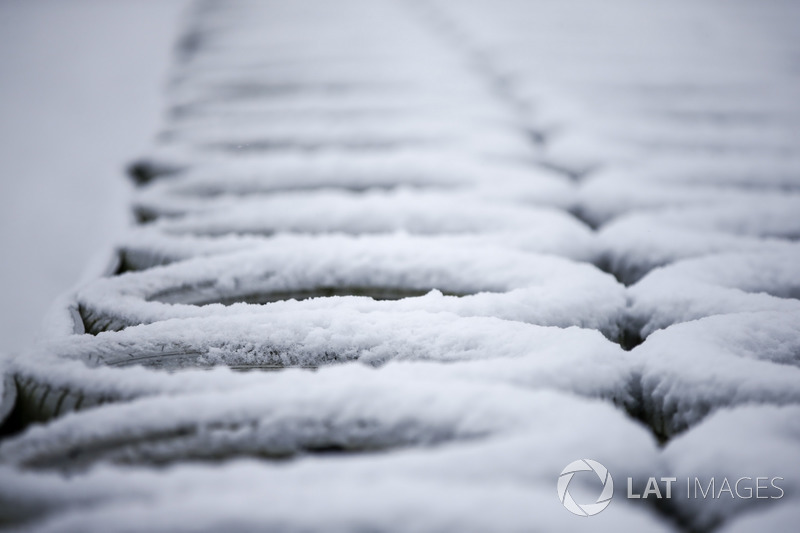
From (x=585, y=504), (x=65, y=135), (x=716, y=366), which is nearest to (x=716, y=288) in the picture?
(x=716, y=366)

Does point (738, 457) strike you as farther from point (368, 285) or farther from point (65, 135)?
point (65, 135)

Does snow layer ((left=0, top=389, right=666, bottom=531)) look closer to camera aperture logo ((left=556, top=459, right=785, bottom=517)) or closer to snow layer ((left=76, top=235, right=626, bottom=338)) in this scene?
camera aperture logo ((left=556, top=459, right=785, bottom=517))

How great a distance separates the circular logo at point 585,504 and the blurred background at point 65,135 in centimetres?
36

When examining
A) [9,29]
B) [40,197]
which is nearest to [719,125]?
[40,197]

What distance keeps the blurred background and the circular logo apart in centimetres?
36

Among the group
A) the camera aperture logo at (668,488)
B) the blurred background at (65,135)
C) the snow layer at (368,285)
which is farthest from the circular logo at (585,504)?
the blurred background at (65,135)

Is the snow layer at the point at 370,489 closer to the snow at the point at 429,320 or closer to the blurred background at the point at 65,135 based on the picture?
the snow at the point at 429,320

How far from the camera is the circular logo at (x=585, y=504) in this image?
22cm

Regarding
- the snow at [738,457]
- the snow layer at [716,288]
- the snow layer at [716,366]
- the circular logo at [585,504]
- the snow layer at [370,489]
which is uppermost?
the snow layer at [370,489]

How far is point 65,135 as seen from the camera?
90cm

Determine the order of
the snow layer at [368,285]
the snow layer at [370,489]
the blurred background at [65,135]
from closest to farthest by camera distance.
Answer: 1. the snow layer at [370,489]
2. the snow layer at [368,285]
3. the blurred background at [65,135]

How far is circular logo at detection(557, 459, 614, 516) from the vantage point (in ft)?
0.71

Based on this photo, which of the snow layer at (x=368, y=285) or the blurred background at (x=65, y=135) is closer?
the snow layer at (x=368, y=285)

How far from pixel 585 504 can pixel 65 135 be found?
0.97m
